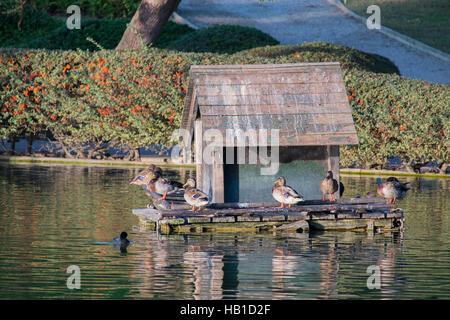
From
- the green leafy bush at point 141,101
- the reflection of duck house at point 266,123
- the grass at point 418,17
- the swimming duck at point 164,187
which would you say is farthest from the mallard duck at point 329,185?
the grass at point 418,17

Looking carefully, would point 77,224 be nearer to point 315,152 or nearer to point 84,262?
point 84,262

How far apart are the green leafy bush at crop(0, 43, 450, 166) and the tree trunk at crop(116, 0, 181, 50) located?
4.11 metres

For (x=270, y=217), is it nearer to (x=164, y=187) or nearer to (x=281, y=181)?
(x=281, y=181)

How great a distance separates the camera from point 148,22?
3281cm

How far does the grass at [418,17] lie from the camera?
164 ft

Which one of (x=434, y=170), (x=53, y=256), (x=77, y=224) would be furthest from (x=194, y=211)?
(x=434, y=170)

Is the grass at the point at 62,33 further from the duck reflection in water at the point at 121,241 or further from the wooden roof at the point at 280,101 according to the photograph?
the duck reflection in water at the point at 121,241

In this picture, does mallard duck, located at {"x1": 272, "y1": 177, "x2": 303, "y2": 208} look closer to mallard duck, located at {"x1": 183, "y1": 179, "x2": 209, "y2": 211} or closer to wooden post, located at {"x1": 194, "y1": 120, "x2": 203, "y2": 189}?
mallard duck, located at {"x1": 183, "y1": 179, "x2": 209, "y2": 211}

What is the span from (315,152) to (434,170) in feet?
30.9

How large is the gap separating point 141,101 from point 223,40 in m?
12.3

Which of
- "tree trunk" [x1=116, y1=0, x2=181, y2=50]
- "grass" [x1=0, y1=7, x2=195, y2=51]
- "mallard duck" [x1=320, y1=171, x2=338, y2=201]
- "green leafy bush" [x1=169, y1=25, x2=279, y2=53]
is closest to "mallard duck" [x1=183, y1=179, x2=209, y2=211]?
"mallard duck" [x1=320, y1=171, x2=338, y2=201]

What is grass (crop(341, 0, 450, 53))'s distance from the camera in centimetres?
4997

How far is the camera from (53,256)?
14047mm

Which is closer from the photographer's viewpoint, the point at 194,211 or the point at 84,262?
the point at 84,262
